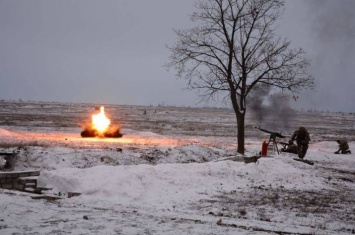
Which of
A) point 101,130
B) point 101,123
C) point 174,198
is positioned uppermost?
point 101,123

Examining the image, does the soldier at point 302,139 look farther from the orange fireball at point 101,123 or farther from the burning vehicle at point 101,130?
the orange fireball at point 101,123

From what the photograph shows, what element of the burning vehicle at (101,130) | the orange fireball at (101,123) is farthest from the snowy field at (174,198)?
the orange fireball at (101,123)

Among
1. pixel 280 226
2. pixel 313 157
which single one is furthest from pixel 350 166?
pixel 280 226

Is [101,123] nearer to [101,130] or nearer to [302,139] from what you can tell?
[101,130]

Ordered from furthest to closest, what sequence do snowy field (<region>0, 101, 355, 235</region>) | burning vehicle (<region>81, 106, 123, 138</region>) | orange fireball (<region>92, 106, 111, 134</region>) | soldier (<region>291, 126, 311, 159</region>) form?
orange fireball (<region>92, 106, 111, 134</region>) < burning vehicle (<region>81, 106, 123, 138</region>) < soldier (<region>291, 126, 311, 159</region>) < snowy field (<region>0, 101, 355, 235</region>)

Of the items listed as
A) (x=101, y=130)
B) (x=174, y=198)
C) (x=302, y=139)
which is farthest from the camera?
(x=101, y=130)

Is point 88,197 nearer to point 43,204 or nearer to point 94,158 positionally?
point 43,204

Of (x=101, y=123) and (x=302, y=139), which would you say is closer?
(x=302, y=139)

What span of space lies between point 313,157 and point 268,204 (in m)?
15.5

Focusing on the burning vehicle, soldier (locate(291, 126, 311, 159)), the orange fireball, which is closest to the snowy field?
soldier (locate(291, 126, 311, 159))

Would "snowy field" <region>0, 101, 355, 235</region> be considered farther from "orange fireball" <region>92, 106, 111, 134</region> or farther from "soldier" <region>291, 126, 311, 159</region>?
"orange fireball" <region>92, 106, 111, 134</region>

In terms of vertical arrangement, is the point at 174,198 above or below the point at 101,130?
below

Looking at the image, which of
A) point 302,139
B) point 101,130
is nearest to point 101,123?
point 101,130

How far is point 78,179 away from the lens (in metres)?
12.2
